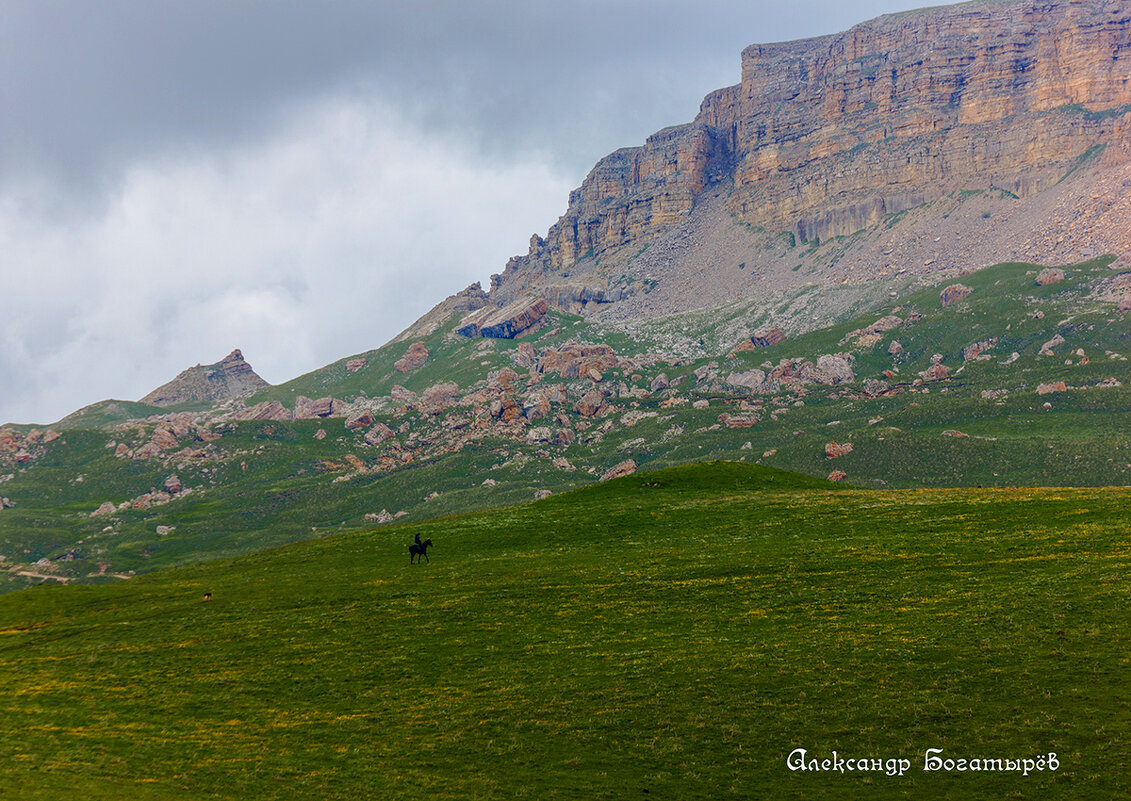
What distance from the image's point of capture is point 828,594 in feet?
155

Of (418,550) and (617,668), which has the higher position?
(418,550)

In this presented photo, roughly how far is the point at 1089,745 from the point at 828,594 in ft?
65.1

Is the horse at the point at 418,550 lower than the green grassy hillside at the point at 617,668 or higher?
higher

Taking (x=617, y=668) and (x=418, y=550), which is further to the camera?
(x=418, y=550)

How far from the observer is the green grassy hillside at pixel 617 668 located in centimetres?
2950

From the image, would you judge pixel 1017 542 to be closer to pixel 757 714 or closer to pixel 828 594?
pixel 828 594

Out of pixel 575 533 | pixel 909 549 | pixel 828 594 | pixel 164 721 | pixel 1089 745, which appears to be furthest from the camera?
pixel 575 533

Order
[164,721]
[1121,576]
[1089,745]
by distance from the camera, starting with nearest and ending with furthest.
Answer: [1089,745] < [164,721] < [1121,576]

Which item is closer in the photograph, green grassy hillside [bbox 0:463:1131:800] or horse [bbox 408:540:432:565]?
green grassy hillside [bbox 0:463:1131:800]

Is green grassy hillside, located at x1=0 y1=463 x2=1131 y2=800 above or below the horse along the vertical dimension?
below

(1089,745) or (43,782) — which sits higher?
(43,782)

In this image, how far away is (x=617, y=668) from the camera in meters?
38.9

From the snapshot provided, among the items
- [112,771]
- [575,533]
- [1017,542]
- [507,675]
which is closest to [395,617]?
[507,675]

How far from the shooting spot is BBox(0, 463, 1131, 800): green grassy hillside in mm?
29500
